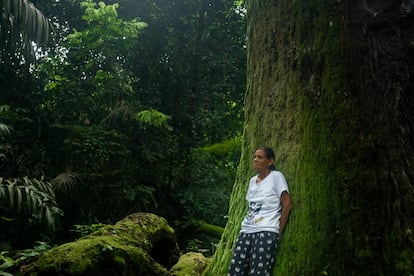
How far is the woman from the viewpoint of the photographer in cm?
368

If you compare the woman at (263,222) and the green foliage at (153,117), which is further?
the green foliage at (153,117)

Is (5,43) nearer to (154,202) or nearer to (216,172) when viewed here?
(154,202)

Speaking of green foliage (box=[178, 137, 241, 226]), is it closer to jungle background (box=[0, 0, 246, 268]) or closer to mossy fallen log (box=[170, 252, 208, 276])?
jungle background (box=[0, 0, 246, 268])

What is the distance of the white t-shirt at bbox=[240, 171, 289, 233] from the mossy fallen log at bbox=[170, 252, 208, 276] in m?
1.71

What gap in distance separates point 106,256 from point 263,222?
1.54 meters

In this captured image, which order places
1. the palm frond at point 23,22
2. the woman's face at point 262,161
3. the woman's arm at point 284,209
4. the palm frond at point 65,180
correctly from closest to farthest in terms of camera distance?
the woman's arm at point 284,209, the woman's face at point 262,161, the palm frond at point 23,22, the palm frond at point 65,180

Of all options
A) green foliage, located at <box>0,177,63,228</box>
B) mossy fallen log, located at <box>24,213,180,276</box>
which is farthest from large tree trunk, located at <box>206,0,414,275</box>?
green foliage, located at <box>0,177,63,228</box>

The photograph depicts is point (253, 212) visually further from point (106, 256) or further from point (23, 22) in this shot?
point (23, 22)

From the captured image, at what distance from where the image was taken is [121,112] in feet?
33.7

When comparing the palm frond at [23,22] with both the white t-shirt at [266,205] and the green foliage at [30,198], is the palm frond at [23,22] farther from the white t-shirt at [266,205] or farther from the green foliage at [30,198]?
the white t-shirt at [266,205]

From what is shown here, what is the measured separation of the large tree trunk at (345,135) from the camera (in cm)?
361

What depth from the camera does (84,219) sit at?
31.3ft

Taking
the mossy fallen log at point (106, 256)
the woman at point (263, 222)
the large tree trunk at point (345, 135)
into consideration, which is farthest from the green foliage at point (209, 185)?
the woman at point (263, 222)

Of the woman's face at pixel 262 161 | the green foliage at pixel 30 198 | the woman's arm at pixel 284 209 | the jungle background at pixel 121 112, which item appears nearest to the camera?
the woman's arm at pixel 284 209
